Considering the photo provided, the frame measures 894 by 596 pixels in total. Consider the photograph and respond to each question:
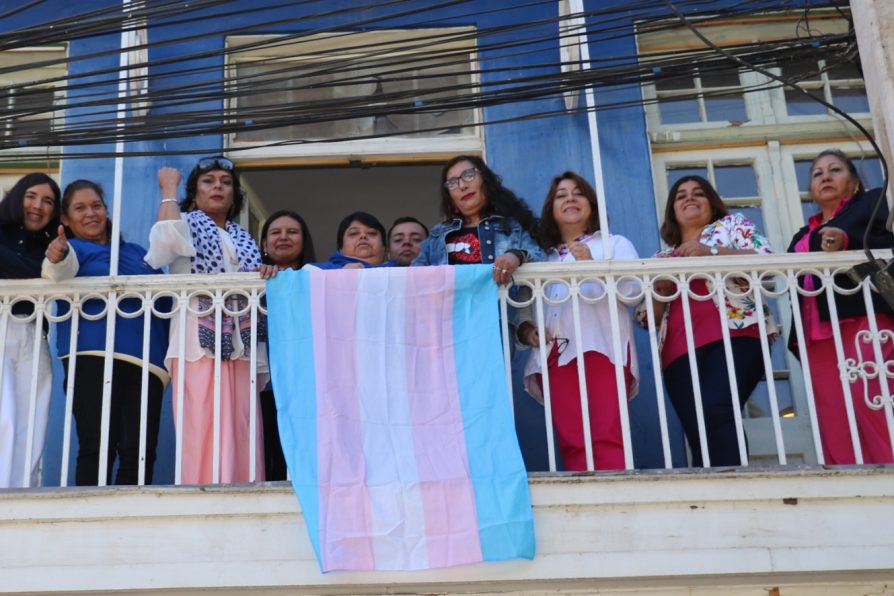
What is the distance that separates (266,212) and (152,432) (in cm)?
374

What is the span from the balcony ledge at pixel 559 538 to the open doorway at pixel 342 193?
11.0 ft

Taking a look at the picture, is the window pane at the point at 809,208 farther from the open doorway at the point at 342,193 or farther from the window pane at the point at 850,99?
the open doorway at the point at 342,193

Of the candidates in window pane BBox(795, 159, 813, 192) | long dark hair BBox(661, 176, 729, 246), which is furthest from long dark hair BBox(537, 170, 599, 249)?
window pane BBox(795, 159, 813, 192)

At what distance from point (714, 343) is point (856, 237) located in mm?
854

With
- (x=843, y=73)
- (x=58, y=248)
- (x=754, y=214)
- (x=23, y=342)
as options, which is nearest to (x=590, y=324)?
(x=754, y=214)

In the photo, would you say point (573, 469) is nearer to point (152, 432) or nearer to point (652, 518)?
point (652, 518)

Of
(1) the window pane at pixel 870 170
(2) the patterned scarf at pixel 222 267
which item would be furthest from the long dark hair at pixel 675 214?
(2) the patterned scarf at pixel 222 267

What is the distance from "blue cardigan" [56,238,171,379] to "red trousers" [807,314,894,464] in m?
3.03

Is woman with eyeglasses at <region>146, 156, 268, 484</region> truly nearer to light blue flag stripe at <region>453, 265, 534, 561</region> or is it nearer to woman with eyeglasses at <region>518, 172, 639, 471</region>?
light blue flag stripe at <region>453, 265, 534, 561</region>

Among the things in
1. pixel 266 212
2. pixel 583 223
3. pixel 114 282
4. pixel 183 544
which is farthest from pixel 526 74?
pixel 183 544

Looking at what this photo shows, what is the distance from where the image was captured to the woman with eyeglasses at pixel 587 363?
5633mm

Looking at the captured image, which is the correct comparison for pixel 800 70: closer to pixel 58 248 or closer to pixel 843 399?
pixel 843 399

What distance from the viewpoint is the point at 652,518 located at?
16.8ft

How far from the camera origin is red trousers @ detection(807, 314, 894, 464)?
5551 mm
